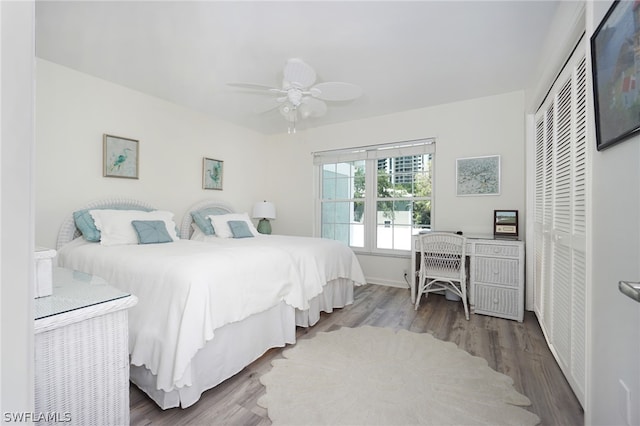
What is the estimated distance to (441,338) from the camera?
2418 mm

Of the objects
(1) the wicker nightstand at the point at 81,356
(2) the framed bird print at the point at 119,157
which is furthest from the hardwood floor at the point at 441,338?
(2) the framed bird print at the point at 119,157

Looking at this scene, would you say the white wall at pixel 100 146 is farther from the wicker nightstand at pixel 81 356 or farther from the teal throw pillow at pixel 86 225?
the wicker nightstand at pixel 81 356

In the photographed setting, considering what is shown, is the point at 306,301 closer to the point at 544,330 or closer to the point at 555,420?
the point at 555,420

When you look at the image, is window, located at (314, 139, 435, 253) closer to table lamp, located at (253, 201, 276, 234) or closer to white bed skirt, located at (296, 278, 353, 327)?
table lamp, located at (253, 201, 276, 234)

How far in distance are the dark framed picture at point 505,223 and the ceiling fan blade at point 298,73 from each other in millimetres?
2528

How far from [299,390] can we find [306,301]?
731 mm

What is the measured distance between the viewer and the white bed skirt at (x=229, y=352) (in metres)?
1.57

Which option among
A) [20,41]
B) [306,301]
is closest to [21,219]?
[20,41]

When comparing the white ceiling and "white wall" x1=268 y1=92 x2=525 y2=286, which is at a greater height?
the white ceiling

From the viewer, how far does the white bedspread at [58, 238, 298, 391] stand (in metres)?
1.49

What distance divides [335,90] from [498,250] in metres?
2.27

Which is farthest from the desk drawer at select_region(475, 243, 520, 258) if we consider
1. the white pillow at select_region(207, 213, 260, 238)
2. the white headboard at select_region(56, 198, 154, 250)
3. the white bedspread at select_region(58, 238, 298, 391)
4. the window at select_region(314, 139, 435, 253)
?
the white headboard at select_region(56, 198, 154, 250)

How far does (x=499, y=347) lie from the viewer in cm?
226

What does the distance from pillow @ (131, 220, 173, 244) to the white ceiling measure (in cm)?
149
